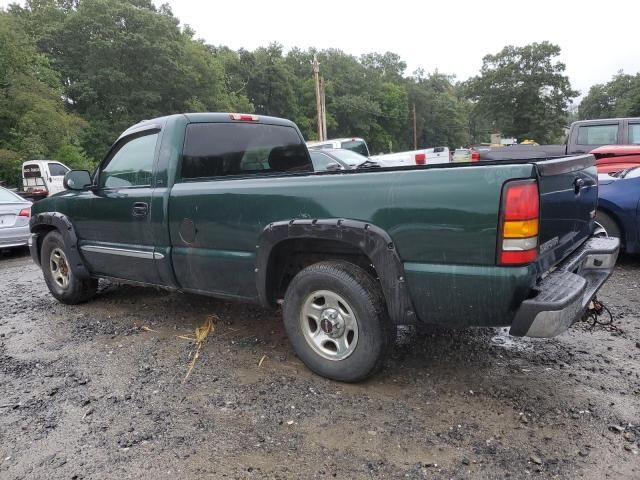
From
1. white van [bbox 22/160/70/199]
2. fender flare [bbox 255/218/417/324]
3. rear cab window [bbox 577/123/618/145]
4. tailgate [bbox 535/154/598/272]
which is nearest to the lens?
tailgate [bbox 535/154/598/272]

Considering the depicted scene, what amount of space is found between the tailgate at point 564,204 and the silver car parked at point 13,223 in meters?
8.69

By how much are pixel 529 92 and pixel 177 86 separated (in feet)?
130

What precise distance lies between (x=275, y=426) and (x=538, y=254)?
169cm

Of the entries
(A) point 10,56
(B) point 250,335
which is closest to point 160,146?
(B) point 250,335

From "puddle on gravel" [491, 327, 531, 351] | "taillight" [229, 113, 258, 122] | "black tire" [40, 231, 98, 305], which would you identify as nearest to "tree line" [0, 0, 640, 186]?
"black tire" [40, 231, 98, 305]

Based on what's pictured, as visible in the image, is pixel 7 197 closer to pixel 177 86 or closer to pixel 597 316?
pixel 597 316

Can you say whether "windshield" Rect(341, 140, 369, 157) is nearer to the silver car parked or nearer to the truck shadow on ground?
the silver car parked

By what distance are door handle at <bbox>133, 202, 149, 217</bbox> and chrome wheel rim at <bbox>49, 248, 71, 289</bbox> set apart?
1531 millimetres

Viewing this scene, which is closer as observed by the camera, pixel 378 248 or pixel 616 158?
pixel 378 248

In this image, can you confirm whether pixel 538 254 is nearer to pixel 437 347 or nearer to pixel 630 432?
pixel 630 432

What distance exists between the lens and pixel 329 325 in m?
3.15

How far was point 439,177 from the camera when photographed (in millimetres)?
2562

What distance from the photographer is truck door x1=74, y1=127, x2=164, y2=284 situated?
409 centimetres

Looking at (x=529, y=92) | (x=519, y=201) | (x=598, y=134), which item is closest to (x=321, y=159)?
(x=598, y=134)
